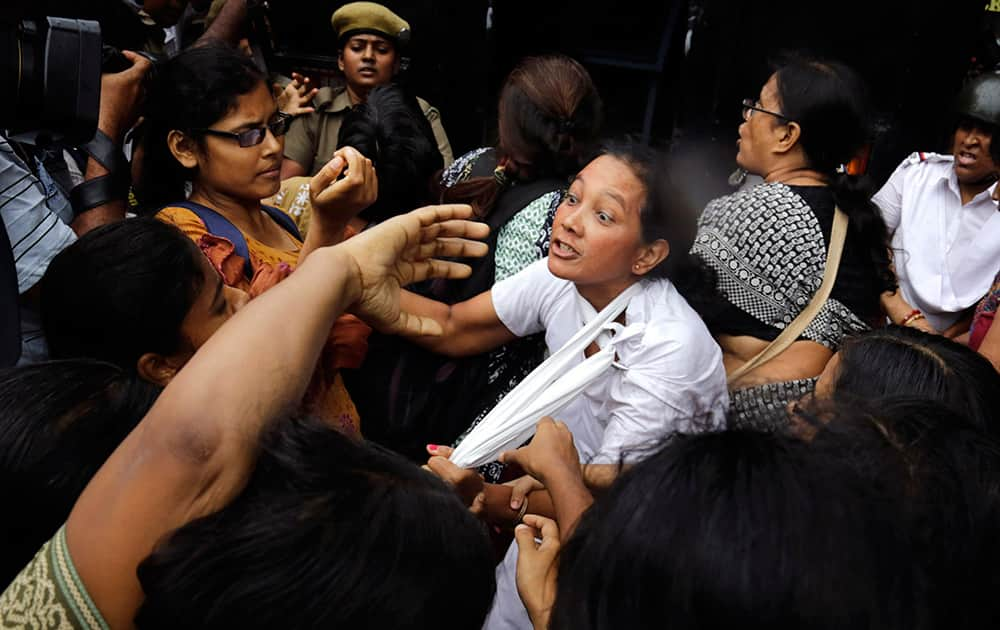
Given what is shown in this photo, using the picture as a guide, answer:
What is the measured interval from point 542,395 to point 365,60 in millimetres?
2758

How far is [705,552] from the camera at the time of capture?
2.67 feet

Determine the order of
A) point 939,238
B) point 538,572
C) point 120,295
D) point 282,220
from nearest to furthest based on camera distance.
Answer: point 538,572 → point 120,295 → point 282,220 → point 939,238

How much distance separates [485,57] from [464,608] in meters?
4.56

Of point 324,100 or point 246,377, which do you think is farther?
point 324,100

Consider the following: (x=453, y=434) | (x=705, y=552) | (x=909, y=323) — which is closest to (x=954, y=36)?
(x=909, y=323)

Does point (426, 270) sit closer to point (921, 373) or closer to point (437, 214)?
point (437, 214)

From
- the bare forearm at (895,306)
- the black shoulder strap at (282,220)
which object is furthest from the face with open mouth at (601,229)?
the bare forearm at (895,306)

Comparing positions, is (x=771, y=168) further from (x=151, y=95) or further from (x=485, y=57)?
(x=485, y=57)

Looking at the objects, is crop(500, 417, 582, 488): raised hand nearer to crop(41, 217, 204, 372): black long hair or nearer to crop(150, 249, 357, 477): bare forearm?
crop(150, 249, 357, 477): bare forearm

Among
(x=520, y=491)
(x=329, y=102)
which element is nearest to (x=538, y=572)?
(x=520, y=491)

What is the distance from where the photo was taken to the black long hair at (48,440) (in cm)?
109

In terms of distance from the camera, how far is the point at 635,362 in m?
1.81

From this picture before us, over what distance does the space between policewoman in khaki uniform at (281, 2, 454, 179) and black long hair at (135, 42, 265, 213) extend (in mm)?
1528

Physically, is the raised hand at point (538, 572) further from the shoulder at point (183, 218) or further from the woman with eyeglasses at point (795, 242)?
the shoulder at point (183, 218)
